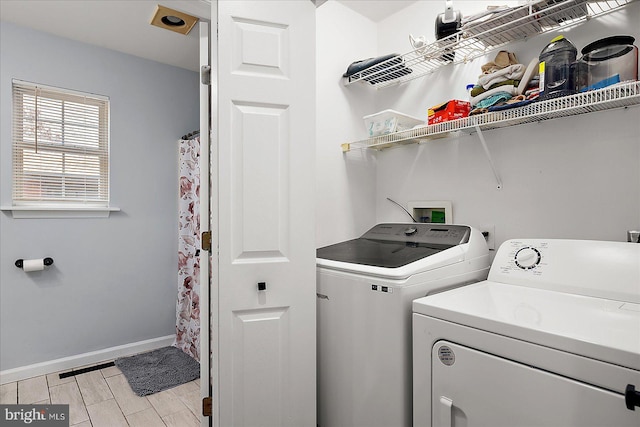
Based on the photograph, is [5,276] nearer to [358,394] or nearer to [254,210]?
[254,210]

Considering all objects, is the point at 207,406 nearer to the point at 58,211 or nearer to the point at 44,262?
the point at 44,262

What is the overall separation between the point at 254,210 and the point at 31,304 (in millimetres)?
2163

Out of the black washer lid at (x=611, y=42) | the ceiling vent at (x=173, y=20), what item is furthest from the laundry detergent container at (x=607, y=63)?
the ceiling vent at (x=173, y=20)

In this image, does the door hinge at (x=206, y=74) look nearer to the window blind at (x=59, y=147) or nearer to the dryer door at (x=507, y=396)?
the dryer door at (x=507, y=396)

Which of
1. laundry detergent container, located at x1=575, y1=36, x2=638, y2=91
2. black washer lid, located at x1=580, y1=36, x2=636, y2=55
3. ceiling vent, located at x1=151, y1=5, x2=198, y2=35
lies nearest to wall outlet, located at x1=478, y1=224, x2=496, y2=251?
laundry detergent container, located at x1=575, y1=36, x2=638, y2=91

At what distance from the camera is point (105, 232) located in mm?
2795

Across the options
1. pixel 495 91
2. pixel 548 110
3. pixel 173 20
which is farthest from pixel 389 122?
pixel 173 20

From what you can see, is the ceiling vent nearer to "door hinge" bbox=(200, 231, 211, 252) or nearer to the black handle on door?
"door hinge" bbox=(200, 231, 211, 252)

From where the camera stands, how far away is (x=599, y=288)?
3.98ft

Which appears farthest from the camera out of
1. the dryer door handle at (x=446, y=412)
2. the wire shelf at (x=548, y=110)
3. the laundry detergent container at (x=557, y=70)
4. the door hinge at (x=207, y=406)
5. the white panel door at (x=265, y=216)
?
the door hinge at (x=207, y=406)

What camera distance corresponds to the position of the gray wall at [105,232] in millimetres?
2447

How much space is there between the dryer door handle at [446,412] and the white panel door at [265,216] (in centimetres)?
62

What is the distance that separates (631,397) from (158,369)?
2.70m

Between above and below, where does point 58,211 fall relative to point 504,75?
below
